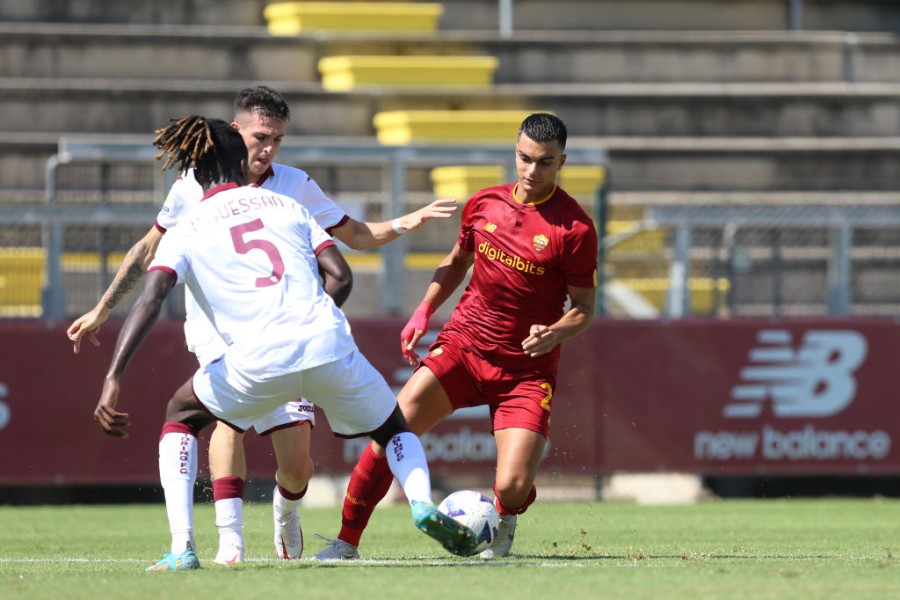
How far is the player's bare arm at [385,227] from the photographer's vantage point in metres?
7.44

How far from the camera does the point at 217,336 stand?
7332mm

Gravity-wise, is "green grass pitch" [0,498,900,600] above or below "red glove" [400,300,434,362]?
below

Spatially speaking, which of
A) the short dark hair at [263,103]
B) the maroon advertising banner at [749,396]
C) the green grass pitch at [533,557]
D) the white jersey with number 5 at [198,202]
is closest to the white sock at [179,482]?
the green grass pitch at [533,557]

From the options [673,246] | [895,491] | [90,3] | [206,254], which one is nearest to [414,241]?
[673,246]

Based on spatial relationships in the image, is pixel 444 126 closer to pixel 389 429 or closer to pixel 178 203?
pixel 178 203

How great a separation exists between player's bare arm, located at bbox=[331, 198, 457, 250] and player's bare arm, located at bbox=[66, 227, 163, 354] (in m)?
0.94

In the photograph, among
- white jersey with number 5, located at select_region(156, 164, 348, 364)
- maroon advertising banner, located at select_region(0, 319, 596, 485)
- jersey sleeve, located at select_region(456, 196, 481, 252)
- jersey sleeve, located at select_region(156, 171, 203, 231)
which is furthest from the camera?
maroon advertising banner, located at select_region(0, 319, 596, 485)

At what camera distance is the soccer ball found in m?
7.42

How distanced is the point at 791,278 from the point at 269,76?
7.38m

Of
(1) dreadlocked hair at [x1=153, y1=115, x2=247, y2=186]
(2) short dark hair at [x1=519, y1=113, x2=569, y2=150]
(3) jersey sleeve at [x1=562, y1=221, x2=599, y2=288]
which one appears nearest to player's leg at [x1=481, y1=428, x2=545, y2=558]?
(3) jersey sleeve at [x1=562, y1=221, x2=599, y2=288]

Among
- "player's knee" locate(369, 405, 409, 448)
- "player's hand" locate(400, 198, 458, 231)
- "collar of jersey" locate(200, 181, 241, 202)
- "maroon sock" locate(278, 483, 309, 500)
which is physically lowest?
"maroon sock" locate(278, 483, 309, 500)

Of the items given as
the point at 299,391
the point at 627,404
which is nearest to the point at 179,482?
the point at 299,391

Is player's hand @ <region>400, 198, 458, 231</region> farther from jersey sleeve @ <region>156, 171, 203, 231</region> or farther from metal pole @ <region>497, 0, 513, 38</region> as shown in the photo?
metal pole @ <region>497, 0, 513, 38</region>

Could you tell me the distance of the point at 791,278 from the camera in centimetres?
1576
